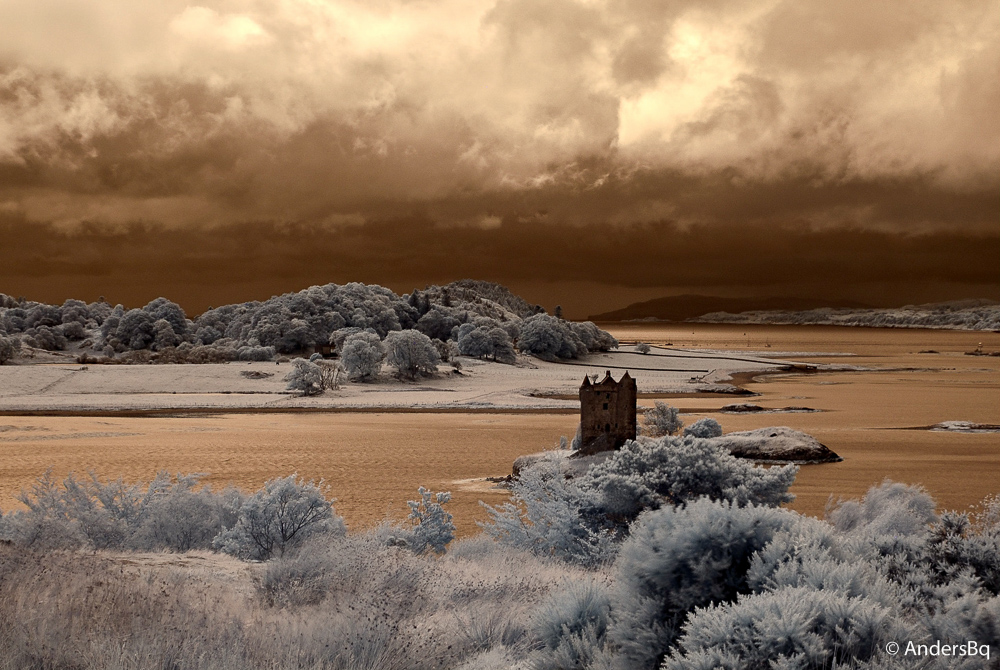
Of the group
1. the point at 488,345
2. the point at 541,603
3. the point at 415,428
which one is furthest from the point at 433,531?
the point at 488,345

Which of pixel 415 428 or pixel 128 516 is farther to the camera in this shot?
pixel 415 428

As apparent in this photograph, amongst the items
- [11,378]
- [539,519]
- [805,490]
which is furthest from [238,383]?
[539,519]

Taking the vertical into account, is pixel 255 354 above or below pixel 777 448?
above

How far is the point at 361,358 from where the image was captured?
71438mm

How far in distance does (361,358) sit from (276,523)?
188 ft

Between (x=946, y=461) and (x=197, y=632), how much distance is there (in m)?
37.4

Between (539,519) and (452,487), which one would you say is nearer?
(539,519)

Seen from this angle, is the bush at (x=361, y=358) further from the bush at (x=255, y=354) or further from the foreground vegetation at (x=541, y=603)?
the foreground vegetation at (x=541, y=603)

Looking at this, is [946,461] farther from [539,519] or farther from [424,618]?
[424,618]

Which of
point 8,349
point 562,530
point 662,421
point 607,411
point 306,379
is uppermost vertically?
point 8,349

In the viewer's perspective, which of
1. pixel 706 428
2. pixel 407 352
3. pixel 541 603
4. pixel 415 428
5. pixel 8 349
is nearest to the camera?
pixel 541 603

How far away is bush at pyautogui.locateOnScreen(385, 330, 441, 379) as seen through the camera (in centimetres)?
7225

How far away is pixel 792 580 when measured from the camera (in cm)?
629

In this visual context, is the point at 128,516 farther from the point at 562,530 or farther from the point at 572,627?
the point at 572,627
